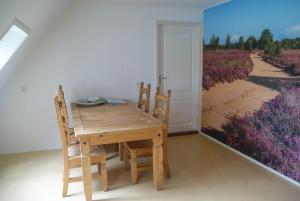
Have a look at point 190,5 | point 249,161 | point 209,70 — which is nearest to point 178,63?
point 209,70

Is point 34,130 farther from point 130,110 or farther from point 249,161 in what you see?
point 249,161

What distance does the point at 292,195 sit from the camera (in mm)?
2523

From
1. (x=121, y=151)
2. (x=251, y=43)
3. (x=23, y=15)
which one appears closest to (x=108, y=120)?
(x=121, y=151)

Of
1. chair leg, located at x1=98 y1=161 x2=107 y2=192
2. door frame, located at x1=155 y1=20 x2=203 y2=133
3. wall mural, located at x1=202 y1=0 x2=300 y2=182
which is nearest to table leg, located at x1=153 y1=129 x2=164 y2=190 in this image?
chair leg, located at x1=98 y1=161 x2=107 y2=192

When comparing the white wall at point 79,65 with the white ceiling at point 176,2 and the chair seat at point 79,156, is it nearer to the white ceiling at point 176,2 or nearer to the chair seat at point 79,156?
the white ceiling at point 176,2

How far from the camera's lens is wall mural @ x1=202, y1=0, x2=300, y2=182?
8.98 ft

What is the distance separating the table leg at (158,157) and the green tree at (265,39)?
1.70m

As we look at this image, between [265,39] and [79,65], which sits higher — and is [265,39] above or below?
above

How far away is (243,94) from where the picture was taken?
11.4 ft

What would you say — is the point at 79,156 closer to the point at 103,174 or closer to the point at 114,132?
the point at 103,174

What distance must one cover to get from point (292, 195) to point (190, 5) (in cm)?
297

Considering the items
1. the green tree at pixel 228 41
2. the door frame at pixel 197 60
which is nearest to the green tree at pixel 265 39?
the green tree at pixel 228 41

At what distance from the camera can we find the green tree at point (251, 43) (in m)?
3.23

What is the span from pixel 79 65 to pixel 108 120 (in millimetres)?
1449
